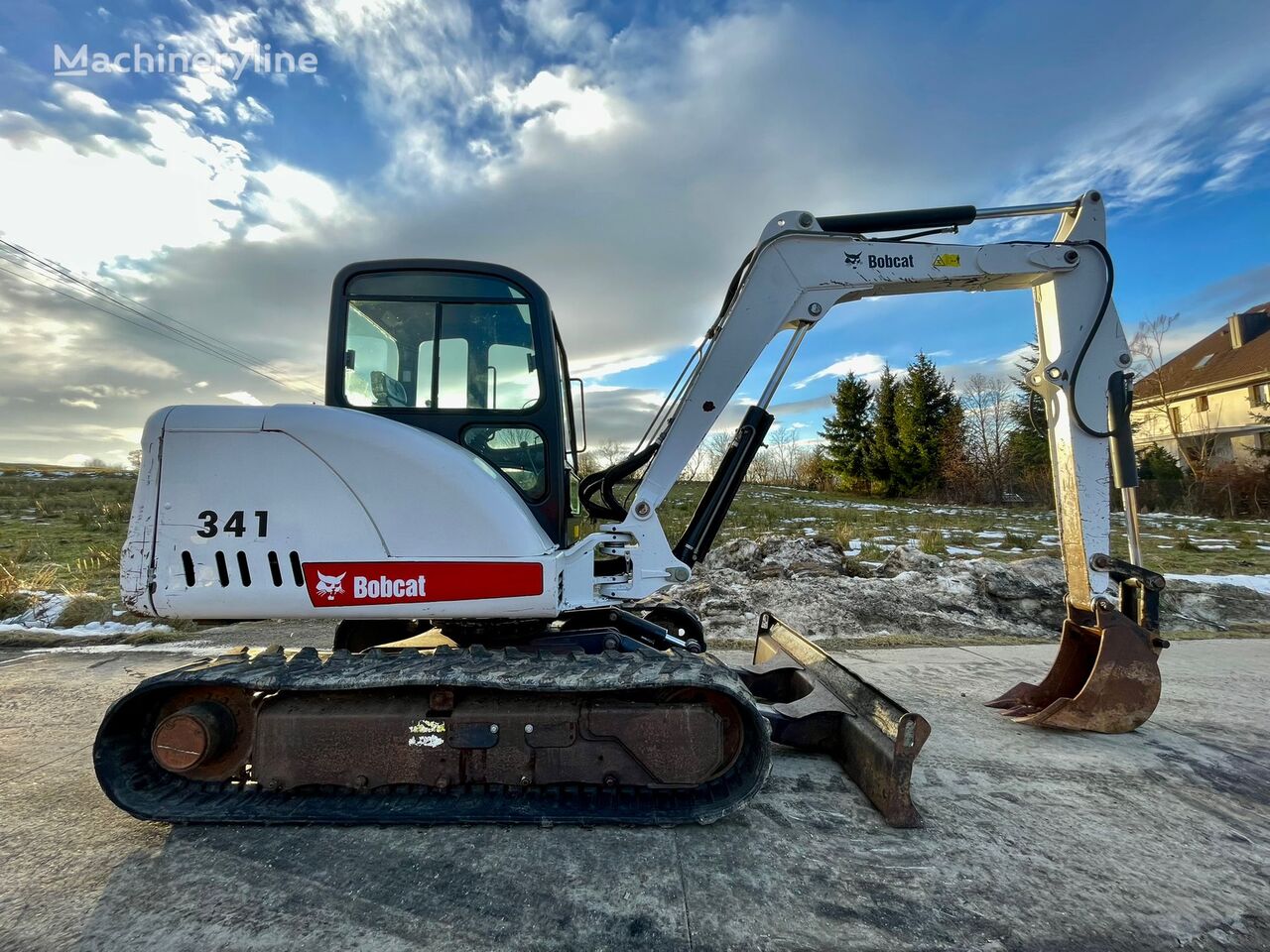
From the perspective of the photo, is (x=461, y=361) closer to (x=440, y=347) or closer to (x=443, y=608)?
(x=440, y=347)

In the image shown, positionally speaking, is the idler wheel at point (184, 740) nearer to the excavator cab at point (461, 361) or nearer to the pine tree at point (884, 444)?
the excavator cab at point (461, 361)

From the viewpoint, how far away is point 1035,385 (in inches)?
166

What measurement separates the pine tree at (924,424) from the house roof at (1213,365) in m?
7.87

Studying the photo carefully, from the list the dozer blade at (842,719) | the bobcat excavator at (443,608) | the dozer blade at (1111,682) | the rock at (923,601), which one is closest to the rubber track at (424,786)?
the bobcat excavator at (443,608)

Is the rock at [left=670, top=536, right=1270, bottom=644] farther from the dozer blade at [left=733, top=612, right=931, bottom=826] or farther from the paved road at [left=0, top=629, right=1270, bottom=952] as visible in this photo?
the paved road at [left=0, top=629, right=1270, bottom=952]

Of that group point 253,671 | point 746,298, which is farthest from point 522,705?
point 746,298

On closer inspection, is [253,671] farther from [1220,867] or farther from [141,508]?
[1220,867]

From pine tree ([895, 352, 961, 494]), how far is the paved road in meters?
29.2

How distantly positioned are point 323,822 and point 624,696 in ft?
4.59

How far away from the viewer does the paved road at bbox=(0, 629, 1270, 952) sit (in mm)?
2123

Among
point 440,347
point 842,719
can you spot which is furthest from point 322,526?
point 842,719

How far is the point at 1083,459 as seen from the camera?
404cm

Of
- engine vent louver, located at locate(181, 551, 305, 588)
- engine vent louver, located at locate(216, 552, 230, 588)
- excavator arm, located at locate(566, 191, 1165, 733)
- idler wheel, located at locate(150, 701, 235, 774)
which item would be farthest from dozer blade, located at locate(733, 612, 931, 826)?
engine vent louver, located at locate(216, 552, 230, 588)

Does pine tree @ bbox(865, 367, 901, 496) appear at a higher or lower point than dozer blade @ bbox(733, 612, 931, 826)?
higher
